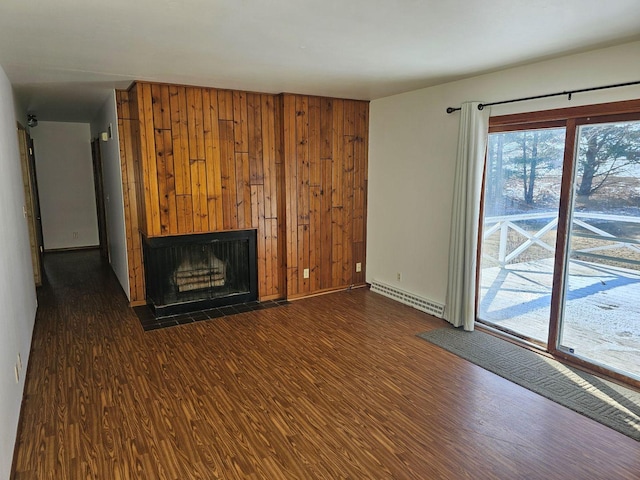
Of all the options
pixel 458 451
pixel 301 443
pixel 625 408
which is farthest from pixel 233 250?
pixel 625 408

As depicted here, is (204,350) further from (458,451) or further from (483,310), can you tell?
(483,310)

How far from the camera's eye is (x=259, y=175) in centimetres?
493

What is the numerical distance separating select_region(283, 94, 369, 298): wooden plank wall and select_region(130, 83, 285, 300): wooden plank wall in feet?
0.68

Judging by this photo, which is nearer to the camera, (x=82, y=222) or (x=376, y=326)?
(x=376, y=326)

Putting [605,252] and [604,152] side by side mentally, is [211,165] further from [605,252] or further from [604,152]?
[605,252]

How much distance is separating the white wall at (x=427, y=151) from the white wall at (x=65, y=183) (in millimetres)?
5977

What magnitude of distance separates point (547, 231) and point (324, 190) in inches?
101

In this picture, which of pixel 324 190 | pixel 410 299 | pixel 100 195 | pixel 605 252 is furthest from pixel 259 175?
pixel 100 195

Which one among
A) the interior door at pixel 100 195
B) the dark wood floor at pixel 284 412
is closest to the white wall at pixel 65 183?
the interior door at pixel 100 195

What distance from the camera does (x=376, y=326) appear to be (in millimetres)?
4293

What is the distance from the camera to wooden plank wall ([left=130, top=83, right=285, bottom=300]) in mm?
4301

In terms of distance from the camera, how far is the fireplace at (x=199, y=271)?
4523 millimetres

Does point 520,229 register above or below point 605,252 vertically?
above

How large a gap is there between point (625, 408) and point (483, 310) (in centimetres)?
159
